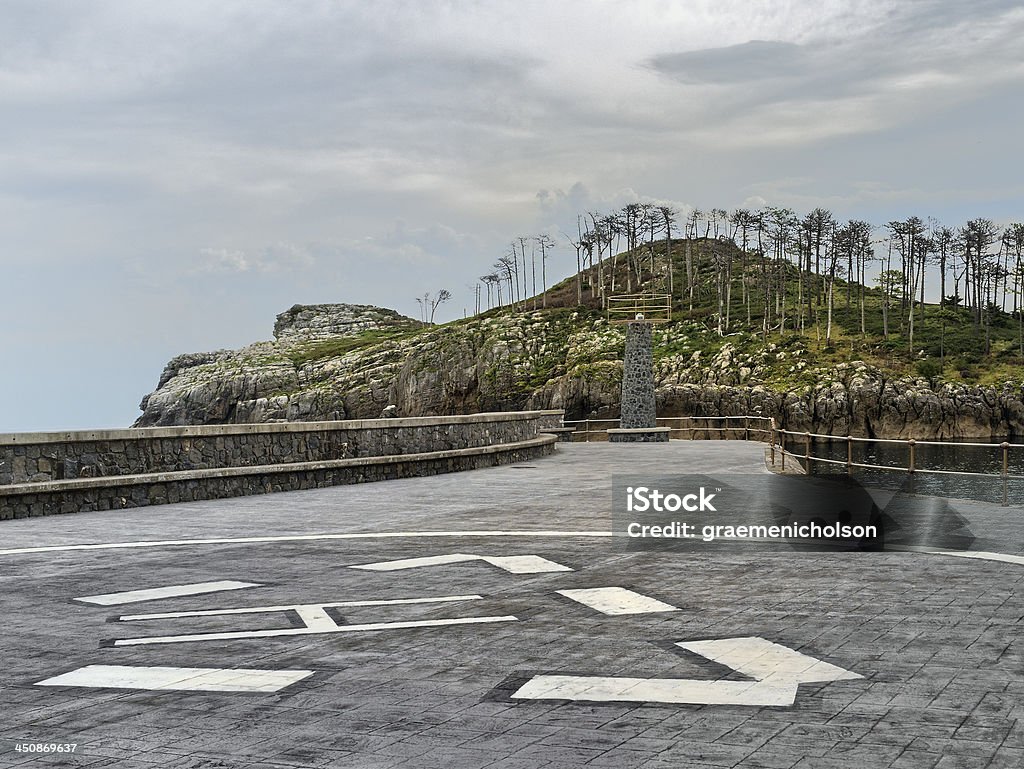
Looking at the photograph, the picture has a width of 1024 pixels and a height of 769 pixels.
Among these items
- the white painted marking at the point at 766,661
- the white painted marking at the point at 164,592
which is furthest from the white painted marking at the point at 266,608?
the white painted marking at the point at 766,661

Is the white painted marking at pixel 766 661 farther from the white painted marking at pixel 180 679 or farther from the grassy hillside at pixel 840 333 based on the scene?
the grassy hillside at pixel 840 333

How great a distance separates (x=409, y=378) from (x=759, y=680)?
383ft

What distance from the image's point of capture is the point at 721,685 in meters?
5.52

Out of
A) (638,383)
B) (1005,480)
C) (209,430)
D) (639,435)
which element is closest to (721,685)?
(1005,480)

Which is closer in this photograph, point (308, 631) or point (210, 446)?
point (308, 631)

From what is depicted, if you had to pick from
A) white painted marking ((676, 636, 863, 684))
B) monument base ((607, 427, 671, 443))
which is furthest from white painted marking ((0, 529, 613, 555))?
monument base ((607, 427, 671, 443))

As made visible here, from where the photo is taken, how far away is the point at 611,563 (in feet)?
33.8

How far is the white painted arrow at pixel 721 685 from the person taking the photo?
5254 millimetres

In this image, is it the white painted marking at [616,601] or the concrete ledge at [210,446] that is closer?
the white painted marking at [616,601]

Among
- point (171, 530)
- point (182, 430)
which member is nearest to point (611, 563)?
point (171, 530)

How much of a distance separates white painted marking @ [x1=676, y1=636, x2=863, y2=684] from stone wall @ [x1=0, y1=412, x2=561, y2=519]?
1283cm

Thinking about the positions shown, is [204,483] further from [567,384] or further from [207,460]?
[567,384]

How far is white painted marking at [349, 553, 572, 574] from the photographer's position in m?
9.98

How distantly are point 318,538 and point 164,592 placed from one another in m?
3.93
